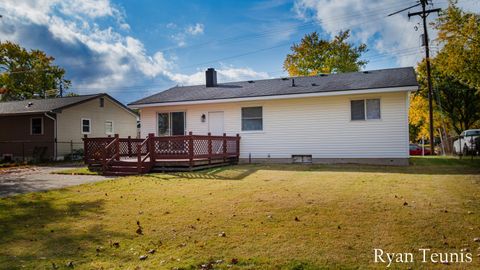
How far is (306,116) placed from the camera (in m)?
14.5

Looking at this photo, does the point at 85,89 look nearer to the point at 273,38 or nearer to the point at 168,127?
the point at 273,38

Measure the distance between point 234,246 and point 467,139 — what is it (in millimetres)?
20269

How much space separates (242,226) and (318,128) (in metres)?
10.5

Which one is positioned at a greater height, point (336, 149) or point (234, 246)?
point (336, 149)

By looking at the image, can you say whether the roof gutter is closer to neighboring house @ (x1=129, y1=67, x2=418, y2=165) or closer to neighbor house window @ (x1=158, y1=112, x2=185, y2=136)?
neighboring house @ (x1=129, y1=67, x2=418, y2=165)

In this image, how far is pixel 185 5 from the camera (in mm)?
17875

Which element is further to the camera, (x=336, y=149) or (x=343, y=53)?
(x=343, y=53)

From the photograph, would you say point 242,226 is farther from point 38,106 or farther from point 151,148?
point 38,106

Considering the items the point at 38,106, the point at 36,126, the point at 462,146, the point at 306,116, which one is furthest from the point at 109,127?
the point at 462,146

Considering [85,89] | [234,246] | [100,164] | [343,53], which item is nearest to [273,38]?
[343,53]

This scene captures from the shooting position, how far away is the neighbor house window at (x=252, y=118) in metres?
15.5

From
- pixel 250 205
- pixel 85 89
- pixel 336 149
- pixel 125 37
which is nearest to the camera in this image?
pixel 250 205

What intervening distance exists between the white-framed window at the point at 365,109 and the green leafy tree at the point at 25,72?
36.7 metres

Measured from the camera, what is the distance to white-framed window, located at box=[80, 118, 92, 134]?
23.7m
